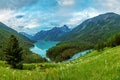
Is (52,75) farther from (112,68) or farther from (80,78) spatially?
(112,68)

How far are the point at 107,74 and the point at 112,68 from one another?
2.84ft

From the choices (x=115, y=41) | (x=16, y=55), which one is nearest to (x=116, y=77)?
(x=16, y=55)

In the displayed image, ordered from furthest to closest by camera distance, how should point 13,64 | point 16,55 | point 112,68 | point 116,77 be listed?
point 16,55 → point 13,64 → point 112,68 → point 116,77

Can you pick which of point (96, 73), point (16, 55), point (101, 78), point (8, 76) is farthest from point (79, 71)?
point (16, 55)

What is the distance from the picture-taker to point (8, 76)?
11.3 meters

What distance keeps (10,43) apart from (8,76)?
32.8 meters

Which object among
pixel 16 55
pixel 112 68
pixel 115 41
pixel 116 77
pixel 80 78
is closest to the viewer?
pixel 116 77

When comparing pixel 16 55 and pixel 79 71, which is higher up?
pixel 79 71

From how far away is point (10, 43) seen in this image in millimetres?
43688

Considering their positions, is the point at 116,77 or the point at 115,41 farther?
the point at 115,41

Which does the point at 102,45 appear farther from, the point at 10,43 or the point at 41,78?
the point at 41,78

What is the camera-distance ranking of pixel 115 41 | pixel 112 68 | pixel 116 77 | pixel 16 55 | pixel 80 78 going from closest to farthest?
pixel 116 77, pixel 80 78, pixel 112 68, pixel 16 55, pixel 115 41

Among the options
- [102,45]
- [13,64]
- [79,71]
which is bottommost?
[102,45]

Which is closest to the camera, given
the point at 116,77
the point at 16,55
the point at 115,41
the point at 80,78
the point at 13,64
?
the point at 116,77
